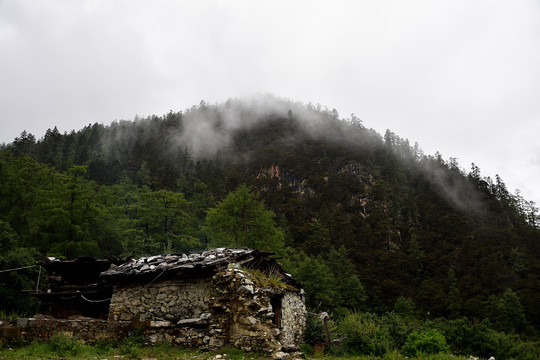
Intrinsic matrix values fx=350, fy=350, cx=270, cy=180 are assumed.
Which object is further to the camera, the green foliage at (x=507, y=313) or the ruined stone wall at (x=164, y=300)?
the green foliage at (x=507, y=313)

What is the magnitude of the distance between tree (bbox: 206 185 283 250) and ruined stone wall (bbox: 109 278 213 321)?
18.0m

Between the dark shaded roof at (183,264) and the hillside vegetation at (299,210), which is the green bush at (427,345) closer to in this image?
the dark shaded roof at (183,264)

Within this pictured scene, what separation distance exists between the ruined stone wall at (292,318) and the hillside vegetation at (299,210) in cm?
1523

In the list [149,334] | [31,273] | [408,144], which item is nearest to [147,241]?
[31,273]

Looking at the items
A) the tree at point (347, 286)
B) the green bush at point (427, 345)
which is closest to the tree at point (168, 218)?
the tree at point (347, 286)

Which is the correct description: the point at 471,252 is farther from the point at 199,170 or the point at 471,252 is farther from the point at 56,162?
the point at 56,162

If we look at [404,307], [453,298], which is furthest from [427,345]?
[453,298]

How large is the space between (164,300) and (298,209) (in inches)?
3137

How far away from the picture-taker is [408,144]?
15425cm

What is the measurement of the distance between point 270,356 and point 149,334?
190 inches

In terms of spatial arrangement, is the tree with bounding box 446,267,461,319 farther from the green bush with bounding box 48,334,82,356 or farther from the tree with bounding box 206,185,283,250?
the green bush with bounding box 48,334,82,356

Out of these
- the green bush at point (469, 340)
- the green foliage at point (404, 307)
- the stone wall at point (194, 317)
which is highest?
the stone wall at point (194, 317)

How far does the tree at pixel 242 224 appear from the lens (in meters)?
32.4

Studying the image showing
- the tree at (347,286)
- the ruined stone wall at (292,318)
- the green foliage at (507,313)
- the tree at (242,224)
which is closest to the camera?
the ruined stone wall at (292,318)
